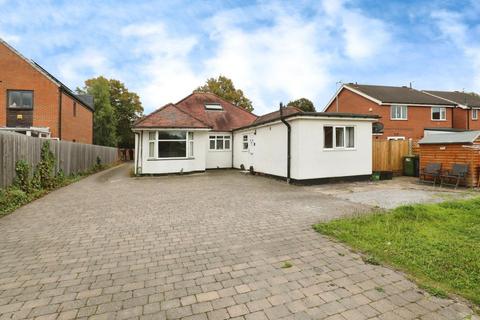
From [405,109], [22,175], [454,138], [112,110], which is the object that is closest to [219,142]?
[22,175]

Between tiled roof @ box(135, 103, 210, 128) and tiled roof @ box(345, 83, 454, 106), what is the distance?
19.2m

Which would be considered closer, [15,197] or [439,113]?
[15,197]

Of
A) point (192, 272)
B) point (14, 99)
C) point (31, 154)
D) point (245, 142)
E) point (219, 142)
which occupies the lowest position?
point (192, 272)

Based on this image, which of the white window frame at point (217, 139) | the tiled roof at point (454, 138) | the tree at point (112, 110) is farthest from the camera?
the tree at point (112, 110)

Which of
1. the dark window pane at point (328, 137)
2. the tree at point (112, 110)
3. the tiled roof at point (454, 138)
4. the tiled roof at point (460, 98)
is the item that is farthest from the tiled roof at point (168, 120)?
the tiled roof at point (460, 98)

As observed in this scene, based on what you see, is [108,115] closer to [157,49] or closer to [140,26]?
[157,49]

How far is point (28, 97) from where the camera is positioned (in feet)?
61.3

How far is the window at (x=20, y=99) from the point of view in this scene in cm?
1844

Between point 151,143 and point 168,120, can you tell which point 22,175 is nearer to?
point 151,143

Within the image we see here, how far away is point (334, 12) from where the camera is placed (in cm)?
1082

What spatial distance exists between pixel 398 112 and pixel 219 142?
18.3 m

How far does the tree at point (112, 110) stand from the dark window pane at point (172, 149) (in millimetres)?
25303

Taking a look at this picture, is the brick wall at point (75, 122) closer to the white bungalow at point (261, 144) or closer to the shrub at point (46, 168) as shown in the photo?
the white bungalow at point (261, 144)

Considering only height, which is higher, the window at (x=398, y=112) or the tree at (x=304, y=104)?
the tree at (x=304, y=104)
